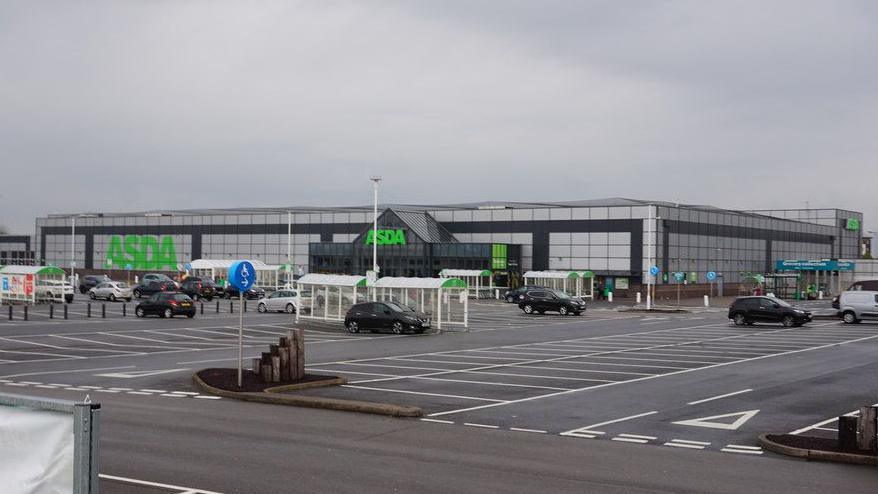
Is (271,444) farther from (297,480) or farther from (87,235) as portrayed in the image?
(87,235)

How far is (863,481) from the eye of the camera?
12.3 m

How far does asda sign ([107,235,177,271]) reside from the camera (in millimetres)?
111562

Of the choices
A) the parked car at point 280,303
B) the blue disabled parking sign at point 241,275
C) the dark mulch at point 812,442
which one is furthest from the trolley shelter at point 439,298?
the dark mulch at point 812,442

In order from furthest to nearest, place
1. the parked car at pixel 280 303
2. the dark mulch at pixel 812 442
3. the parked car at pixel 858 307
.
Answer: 1. the parked car at pixel 280 303
2. the parked car at pixel 858 307
3. the dark mulch at pixel 812 442

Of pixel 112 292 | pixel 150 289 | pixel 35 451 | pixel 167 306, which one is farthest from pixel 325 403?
pixel 112 292

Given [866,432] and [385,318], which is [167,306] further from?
[866,432]

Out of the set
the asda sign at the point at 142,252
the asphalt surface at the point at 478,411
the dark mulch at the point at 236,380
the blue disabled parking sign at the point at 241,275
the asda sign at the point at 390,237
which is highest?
the asda sign at the point at 390,237

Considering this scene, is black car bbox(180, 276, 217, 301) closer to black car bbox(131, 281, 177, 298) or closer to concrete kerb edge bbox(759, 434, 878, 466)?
black car bbox(131, 281, 177, 298)

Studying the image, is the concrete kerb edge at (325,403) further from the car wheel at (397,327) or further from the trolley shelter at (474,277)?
the trolley shelter at (474,277)

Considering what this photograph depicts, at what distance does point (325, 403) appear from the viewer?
18.2 m

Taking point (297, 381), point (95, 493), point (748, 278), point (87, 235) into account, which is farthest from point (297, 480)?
point (87, 235)

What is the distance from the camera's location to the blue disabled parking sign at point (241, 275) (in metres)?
21.0

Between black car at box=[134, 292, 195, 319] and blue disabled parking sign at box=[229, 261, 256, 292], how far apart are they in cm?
2964

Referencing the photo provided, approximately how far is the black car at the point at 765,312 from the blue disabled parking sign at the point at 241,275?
3307 cm
